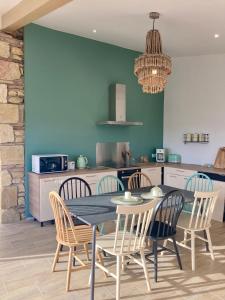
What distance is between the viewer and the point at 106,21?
14.1 feet

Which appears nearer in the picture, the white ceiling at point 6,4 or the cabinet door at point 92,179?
the white ceiling at point 6,4

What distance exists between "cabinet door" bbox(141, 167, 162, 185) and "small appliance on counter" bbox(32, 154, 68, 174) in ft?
5.55

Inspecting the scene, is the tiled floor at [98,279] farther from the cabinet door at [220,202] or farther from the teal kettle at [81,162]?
the teal kettle at [81,162]

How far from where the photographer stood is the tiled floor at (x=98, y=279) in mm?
2719

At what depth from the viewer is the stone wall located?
4445 mm

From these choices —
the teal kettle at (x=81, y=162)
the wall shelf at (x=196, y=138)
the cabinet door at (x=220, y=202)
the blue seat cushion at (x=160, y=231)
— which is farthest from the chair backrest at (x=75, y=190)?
the wall shelf at (x=196, y=138)

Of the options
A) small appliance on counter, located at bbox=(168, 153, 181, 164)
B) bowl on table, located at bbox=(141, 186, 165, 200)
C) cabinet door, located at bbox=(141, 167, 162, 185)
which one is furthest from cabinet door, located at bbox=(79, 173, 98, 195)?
small appliance on counter, located at bbox=(168, 153, 181, 164)

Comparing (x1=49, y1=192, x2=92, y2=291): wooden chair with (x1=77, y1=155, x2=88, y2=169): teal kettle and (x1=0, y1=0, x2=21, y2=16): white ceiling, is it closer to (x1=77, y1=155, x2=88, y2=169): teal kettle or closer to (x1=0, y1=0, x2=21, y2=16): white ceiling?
(x1=77, y1=155, x2=88, y2=169): teal kettle

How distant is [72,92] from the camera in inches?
203

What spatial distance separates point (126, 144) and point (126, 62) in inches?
65.2

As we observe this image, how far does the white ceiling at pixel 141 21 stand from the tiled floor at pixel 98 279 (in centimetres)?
305

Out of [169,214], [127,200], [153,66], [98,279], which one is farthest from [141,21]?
A: [98,279]

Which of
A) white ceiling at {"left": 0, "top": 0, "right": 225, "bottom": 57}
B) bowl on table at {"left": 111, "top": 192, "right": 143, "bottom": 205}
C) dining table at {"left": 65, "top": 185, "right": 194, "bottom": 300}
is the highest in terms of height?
white ceiling at {"left": 0, "top": 0, "right": 225, "bottom": 57}

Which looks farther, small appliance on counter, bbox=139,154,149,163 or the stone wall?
small appliance on counter, bbox=139,154,149,163
